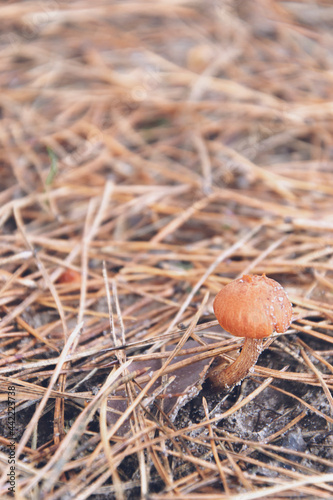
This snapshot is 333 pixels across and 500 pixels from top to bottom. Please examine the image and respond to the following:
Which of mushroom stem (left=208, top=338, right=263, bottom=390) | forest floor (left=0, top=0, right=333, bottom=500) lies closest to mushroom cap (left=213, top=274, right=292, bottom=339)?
mushroom stem (left=208, top=338, right=263, bottom=390)

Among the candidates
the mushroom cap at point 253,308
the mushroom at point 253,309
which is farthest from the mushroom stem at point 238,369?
the mushroom cap at point 253,308

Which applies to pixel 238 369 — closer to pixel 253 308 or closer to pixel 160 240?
pixel 253 308

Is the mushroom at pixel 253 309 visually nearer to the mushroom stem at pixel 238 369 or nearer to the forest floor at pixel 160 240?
the mushroom stem at pixel 238 369

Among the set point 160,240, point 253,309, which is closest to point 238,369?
point 253,309

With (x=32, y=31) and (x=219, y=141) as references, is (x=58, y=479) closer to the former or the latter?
(x=219, y=141)

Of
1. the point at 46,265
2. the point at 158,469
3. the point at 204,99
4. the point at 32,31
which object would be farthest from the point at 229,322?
the point at 32,31
